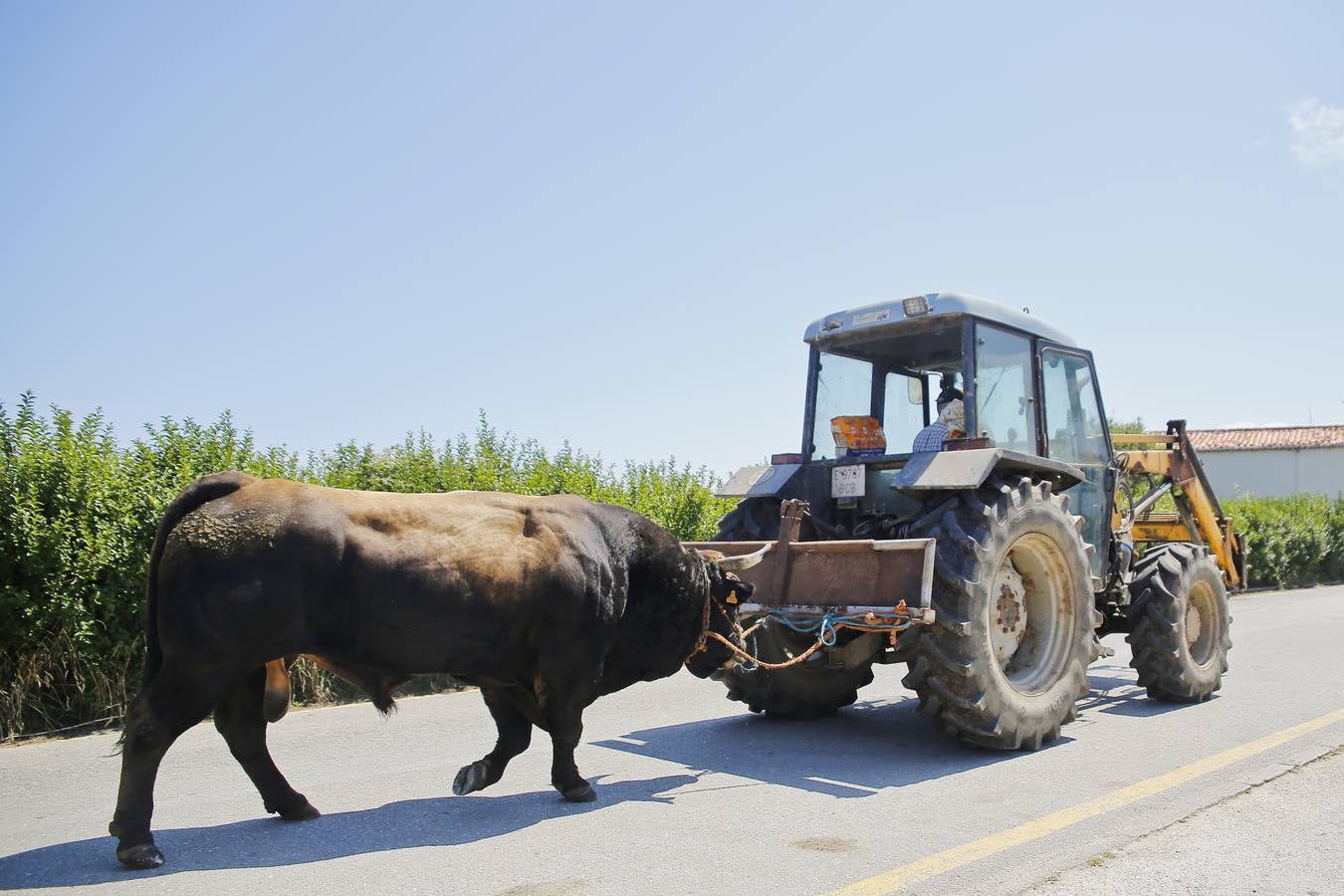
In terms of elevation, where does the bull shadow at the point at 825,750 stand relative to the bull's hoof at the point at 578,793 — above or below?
below

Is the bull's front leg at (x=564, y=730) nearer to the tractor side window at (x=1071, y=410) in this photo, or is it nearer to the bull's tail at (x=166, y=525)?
the bull's tail at (x=166, y=525)

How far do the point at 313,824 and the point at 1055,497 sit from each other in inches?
197

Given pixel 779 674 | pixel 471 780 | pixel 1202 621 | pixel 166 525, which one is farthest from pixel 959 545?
pixel 166 525

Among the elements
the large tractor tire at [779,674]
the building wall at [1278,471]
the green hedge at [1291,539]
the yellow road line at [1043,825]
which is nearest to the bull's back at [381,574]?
the yellow road line at [1043,825]

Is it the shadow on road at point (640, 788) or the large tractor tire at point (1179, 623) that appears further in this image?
the large tractor tire at point (1179, 623)

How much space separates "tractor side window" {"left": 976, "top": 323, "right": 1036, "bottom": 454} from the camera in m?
7.31

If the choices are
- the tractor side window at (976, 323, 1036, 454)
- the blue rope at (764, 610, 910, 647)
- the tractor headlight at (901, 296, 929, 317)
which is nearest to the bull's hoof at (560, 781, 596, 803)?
the blue rope at (764, 610, 910, 647)

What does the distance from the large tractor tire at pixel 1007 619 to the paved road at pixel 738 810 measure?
286 mm

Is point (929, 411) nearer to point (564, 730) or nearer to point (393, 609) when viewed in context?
point (564, 730)

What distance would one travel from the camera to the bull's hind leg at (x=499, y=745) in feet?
18.1

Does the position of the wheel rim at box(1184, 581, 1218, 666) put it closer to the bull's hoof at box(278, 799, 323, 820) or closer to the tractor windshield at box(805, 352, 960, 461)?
the tractor windshield at box(805, 352, 960, 461)

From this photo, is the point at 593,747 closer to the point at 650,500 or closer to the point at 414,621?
the point at 414,621

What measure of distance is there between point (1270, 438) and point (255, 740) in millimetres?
51527

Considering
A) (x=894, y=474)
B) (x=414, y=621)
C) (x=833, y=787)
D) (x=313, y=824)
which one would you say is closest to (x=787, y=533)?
(x=894, y=474)
